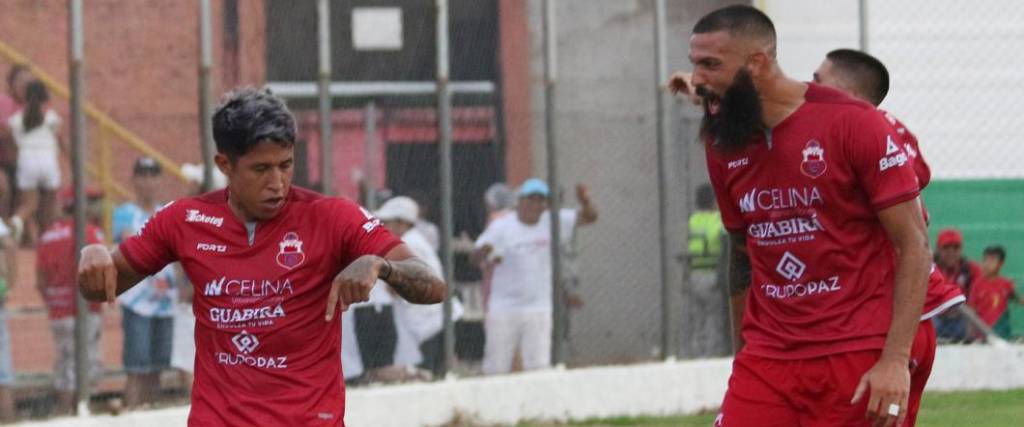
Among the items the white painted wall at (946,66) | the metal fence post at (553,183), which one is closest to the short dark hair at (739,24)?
the metal fence post at (553,183)

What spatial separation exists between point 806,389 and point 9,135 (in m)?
6.78

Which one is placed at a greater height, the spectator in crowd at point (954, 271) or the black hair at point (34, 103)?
the black hair at point (34, 103)

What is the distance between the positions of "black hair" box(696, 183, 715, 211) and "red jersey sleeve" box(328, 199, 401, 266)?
9300 millimetres

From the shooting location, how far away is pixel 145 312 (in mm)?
12453

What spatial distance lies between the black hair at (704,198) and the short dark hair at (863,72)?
771 cm

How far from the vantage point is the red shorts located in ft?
20.0

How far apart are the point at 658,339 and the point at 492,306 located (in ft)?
5.25

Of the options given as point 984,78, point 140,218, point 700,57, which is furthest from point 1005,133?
point 700,57

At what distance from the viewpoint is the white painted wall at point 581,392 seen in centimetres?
1298

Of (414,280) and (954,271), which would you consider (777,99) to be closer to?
(414,280)

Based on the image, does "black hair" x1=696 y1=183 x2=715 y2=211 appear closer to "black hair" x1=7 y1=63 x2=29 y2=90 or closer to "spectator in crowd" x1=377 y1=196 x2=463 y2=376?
"spectator in crowd" x1=377 y1=196 x2=463 y2=376

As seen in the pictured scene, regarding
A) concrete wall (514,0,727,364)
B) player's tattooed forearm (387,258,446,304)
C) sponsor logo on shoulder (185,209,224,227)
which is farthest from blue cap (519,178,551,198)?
player's tattooed forearm (387,258,446,304)

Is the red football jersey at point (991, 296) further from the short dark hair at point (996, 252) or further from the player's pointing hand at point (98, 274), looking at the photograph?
the player's pointing hand at point (98, 274)

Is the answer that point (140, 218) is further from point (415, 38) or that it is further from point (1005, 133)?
point (1005, 133)
